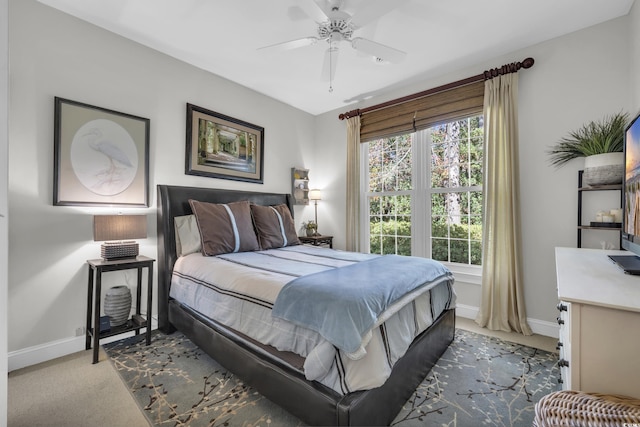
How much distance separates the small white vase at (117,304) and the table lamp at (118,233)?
0.30m

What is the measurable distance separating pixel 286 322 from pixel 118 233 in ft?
5.60

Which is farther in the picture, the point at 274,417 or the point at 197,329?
the point at 197,329

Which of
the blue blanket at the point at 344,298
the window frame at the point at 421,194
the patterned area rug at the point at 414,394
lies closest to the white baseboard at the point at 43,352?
the patterned area rug at the point at 414,394

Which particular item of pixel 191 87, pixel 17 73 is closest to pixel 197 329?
pixel 17 73

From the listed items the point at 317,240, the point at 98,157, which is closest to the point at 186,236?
the point at 98,157

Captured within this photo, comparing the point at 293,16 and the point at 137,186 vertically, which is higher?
the point at 293,16

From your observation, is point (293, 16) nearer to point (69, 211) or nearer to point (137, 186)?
point (137, 186)

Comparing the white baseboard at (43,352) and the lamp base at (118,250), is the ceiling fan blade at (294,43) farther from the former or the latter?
→ the white baseboard at (43,352)

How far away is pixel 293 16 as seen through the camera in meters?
2.31

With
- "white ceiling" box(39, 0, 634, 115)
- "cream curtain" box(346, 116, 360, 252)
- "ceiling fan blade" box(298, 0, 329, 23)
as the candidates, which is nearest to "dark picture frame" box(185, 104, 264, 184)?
"white ceiling" box(39, 0, 634, 115)

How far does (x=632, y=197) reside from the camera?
4.95ft

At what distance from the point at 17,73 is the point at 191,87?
1373 mm

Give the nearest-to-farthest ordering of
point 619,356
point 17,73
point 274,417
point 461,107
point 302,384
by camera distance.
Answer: point 619,356, point 302,384, point 274,417, point 17,73, point 461,107

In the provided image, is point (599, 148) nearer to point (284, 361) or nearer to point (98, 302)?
point (284, 361)
